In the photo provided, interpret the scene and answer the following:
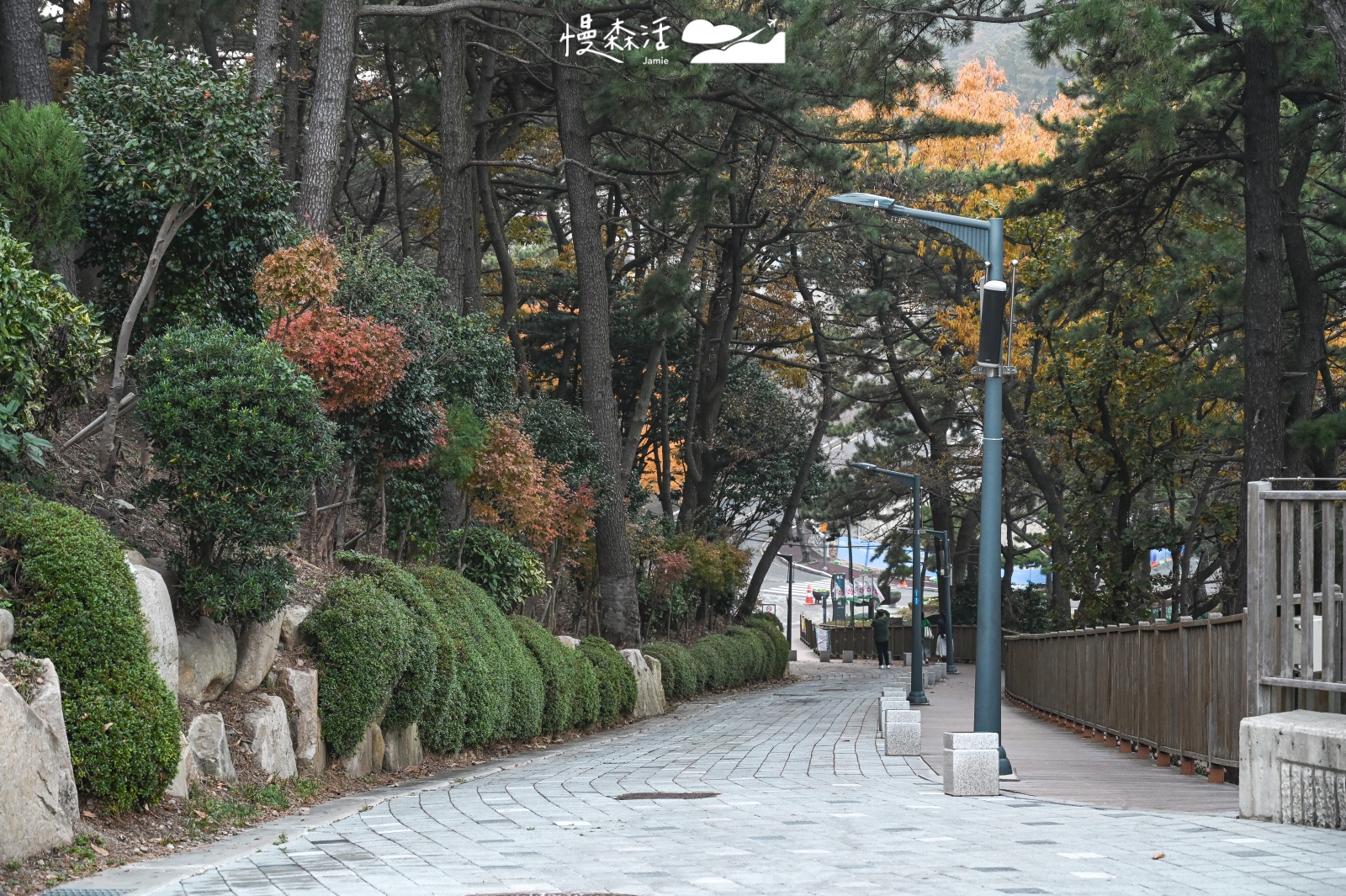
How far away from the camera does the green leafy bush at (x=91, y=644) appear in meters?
8.43

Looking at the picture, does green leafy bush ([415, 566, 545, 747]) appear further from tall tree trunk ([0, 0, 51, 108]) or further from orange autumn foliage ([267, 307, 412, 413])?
tall tree trunk ([0, 0, 51, 108])

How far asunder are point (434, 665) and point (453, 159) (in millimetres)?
12098

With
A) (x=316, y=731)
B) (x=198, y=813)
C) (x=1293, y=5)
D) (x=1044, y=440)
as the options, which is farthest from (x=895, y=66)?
(x=1044, y=440)

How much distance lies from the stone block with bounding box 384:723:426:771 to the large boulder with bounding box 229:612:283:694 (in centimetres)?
240

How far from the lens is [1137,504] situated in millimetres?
39688

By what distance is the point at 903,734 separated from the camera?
593 inches

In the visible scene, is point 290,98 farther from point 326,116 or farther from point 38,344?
point 38,344

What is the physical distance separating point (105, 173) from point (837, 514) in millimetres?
44090

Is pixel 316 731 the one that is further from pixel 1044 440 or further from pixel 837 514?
pixel 837 514

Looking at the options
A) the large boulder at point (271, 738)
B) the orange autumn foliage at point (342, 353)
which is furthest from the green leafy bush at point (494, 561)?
the large boulder at point (271, 738)

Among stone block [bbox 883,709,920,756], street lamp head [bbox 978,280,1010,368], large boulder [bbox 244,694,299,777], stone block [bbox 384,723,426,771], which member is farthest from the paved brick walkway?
street lamp head [bbox 978,280,1010,368]

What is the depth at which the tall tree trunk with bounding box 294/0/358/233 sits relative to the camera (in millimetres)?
17391

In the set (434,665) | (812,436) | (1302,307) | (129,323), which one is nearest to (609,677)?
(434,665)

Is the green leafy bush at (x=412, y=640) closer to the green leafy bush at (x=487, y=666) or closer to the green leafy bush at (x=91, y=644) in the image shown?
the green leafy bush at (x=487, y=666)
